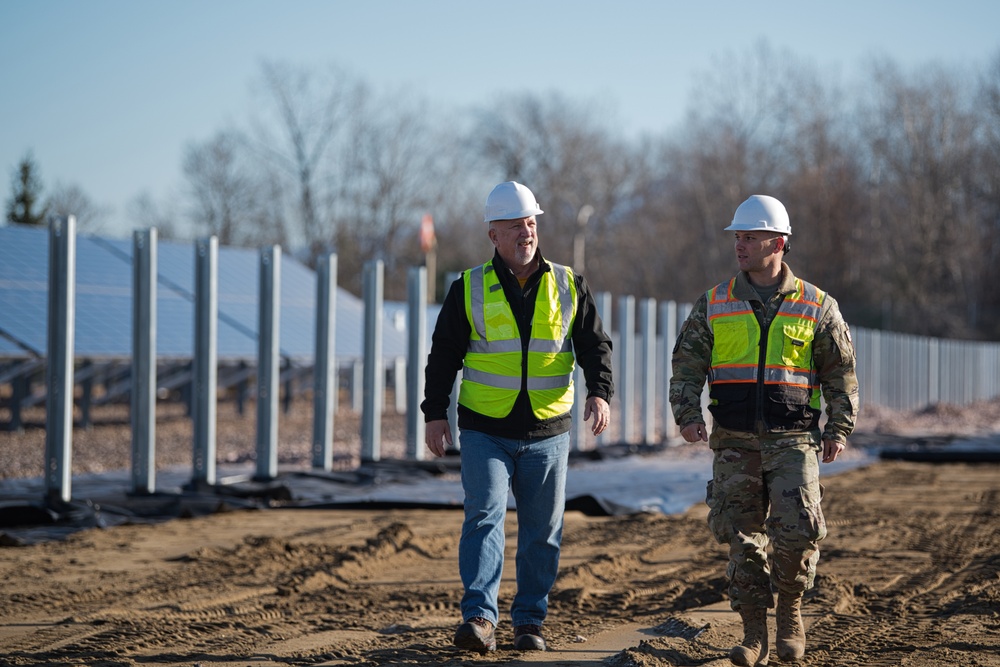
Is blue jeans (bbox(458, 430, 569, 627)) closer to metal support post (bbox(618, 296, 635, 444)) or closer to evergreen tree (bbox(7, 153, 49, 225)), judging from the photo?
metal support post (bbox(618, 296, 635, 444))

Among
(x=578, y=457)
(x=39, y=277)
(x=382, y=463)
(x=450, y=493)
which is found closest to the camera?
(x=450, y=493)

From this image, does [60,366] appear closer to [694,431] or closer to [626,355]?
[694,431]

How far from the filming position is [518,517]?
5.23 meters

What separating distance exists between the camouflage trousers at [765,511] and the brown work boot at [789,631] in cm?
4

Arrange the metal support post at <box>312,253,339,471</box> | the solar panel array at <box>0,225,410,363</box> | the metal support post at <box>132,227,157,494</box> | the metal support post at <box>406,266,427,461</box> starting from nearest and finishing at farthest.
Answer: the metal support post at <box>132,227,157,494</box>
the metal support post at <box>312,253,339,471</box>
the metal support post at <box>406,266,427,461</box>
the solar panel array at <box>0,225,410,363</box>

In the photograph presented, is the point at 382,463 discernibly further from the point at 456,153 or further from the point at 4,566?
the point at 456,153

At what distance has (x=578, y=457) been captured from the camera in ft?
54.7

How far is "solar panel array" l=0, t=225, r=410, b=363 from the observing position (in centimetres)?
1794

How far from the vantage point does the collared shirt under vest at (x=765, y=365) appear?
494 centimetres

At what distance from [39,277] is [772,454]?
658 inches

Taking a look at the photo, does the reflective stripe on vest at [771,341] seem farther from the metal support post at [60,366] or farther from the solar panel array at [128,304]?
the solar panel array at [128,304]

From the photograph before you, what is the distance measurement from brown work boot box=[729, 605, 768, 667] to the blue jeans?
825 mm

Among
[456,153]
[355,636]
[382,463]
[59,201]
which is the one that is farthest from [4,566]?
[59,201]

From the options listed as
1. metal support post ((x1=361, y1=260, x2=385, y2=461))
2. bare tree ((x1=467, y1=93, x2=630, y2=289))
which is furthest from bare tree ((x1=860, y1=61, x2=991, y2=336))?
metal support post ((x1=361, y1=260, x2=385, y2=461))
